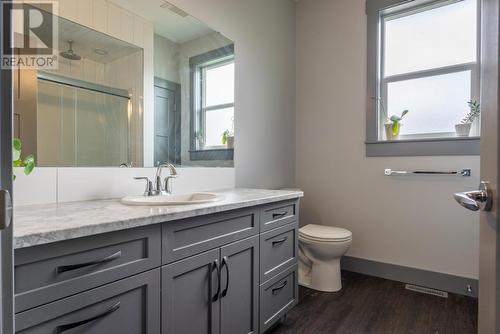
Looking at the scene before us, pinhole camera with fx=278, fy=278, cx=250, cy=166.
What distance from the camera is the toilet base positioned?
226 centimetres

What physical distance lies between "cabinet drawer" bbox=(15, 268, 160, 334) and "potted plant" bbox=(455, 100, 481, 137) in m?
2.43

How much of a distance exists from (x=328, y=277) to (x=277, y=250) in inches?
33.1

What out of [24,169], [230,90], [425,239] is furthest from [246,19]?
[425,239]

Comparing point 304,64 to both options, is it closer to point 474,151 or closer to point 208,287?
point 474,151

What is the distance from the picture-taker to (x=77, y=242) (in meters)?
0.79

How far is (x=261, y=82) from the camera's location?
254cm

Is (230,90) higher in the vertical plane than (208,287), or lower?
higher

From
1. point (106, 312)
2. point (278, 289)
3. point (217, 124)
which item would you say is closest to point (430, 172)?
point (278, 289)

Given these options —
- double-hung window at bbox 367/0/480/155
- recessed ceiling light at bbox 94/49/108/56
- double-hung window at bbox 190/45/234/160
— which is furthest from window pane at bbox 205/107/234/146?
double-hung window at bbox 367/0/480/155

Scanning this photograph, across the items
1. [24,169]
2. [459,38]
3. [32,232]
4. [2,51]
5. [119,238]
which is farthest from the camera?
[459,38]

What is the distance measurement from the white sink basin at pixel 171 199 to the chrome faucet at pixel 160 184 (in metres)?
0.05

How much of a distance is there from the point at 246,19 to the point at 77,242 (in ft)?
7.25

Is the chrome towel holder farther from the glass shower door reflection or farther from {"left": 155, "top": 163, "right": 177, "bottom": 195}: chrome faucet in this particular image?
the glass shower door reflection

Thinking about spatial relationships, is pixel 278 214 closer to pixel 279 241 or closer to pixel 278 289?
pixel 279 241
